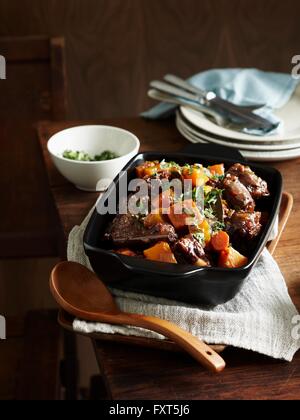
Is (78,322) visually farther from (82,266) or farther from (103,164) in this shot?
(103,164)

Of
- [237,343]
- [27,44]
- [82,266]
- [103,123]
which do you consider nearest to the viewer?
[237,343]

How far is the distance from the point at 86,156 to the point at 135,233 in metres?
0.48

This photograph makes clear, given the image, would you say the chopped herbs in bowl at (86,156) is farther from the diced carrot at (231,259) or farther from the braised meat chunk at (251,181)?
the diced carrot at (231,259)

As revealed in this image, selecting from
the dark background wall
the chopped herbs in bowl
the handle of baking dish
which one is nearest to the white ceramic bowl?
the chopped herbs in bowl

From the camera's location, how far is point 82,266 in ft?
3.21

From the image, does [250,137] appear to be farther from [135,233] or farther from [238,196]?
[135,233]

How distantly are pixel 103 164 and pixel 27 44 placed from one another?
668mm

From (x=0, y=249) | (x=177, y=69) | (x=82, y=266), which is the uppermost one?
(x=82, y=266)

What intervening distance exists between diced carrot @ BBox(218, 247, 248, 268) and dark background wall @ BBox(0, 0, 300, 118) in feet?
4.11

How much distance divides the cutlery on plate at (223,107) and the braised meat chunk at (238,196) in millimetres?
435

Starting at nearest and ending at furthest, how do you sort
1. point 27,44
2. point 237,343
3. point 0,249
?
point 237,343 → point 27,44 → point 0,249

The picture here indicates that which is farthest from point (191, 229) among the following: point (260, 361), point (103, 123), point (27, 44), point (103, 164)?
point (27, 44)

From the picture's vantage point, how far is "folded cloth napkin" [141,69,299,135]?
163 centimetres

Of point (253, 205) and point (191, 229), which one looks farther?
point (253, 205)
